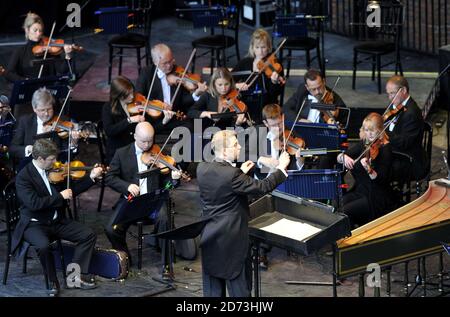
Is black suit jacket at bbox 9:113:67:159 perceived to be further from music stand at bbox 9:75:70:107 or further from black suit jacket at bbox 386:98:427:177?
black suit jacket at bbox 386:98:427:177

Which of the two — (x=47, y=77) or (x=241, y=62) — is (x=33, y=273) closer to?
(x=47, y=77)

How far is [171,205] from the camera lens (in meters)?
9.13

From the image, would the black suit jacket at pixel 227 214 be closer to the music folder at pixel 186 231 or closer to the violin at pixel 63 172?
the music folder at pixel 186 231

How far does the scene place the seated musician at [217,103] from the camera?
10.3 meters

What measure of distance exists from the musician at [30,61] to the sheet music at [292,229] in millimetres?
3628

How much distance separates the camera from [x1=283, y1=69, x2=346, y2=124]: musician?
1028cm

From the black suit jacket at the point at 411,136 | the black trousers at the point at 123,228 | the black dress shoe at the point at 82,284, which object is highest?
the black suit jacket at the point at 411,136

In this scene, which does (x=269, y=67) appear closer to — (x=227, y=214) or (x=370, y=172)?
(x=370, y=172)

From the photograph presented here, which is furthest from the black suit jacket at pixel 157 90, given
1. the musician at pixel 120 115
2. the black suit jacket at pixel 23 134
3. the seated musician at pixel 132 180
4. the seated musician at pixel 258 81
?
the seated musician at pixel 132 180

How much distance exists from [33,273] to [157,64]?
238cm

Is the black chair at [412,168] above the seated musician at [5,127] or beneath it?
beneath

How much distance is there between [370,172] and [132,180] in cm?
180
